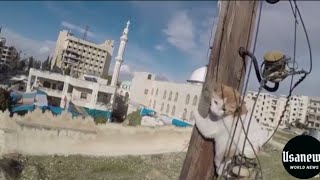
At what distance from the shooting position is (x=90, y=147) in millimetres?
17781

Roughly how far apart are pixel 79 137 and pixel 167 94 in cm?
2227

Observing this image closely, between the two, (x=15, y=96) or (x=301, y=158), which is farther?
(x=15, y=96)

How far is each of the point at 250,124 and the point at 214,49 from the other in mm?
554

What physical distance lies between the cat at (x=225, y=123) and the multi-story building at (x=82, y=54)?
51689mm

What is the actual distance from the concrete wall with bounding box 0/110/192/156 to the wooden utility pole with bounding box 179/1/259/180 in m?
14.3

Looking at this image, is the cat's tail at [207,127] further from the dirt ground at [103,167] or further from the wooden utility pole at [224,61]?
the dirt ground at [103,167]

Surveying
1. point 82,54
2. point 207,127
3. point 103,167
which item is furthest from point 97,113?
point 207,127

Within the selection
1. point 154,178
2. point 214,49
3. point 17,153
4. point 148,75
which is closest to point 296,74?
point 214,49

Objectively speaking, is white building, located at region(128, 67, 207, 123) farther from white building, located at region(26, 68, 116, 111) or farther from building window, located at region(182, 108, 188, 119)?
white building, located at region(26, 68, 116, 111)

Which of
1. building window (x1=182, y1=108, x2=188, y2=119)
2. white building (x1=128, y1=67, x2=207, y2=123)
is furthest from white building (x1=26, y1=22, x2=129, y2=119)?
building window (x1=182, y1=108, x2=188, y2=119)

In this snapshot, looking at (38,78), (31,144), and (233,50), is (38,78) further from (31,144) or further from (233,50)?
(233,50)

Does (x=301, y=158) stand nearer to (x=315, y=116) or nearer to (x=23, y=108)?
(x=315, y=116)

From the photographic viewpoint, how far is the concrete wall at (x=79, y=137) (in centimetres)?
1585

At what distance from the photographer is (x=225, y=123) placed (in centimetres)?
225
